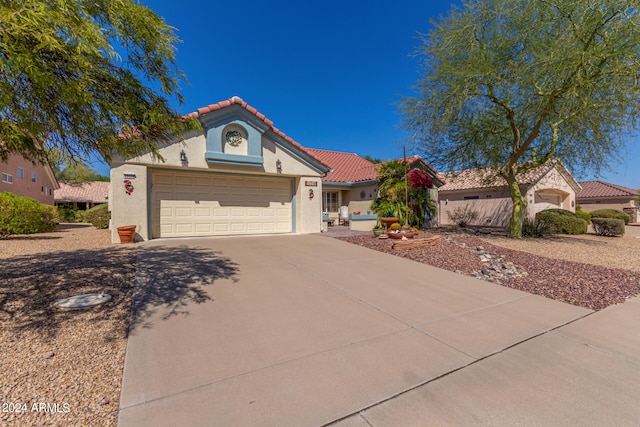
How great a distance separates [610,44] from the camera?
7.82 meters

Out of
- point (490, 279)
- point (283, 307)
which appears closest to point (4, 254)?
point (283, 307)

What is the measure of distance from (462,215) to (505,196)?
305cm

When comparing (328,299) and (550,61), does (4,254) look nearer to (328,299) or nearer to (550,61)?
(328,299)

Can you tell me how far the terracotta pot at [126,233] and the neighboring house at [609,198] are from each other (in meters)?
36.0

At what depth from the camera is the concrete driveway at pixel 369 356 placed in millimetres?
2086

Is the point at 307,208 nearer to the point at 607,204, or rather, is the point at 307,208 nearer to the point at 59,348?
the point at 59,348

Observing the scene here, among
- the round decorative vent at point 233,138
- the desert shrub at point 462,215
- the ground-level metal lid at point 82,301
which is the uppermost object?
the round decorative vent at point 233,138

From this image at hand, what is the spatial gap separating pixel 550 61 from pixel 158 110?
10349 mm

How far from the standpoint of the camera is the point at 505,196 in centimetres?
1877

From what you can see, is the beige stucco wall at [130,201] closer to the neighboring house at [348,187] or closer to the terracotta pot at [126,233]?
the terracotta pot at [126,233]

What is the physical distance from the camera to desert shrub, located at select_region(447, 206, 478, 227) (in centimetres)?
2036

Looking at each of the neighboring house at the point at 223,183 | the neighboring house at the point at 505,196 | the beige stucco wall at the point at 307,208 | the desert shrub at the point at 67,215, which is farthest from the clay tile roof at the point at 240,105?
the desert shrub at the point at 67,215

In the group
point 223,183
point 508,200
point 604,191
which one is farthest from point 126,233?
point 604,191

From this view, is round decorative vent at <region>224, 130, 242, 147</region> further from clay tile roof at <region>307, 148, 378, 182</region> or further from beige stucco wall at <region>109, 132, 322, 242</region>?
clay tile roof at <region>307, 148, 378, 182</region>
